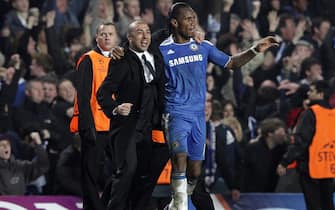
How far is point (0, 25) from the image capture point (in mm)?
14805

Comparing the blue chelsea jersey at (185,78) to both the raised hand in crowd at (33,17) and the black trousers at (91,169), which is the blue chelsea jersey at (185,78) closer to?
the black trousers at (91,169)

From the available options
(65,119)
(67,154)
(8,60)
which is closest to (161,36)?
(67,154)

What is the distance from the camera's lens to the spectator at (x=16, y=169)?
466 inches

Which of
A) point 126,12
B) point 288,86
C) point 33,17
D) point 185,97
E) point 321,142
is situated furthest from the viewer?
point 126,12

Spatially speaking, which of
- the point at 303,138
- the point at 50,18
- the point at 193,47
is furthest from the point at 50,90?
the point at 193,47

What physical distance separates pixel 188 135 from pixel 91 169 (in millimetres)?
1201

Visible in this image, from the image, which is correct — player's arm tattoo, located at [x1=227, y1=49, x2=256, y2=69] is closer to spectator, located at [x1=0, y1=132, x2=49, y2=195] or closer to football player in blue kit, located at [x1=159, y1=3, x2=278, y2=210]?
football player in blue kit, located at [x1=159, y1=3, x2=278, y2=210]

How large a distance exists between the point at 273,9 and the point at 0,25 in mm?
3862

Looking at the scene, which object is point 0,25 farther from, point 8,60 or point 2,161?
point 2,161

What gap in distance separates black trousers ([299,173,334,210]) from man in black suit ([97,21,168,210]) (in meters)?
2.29

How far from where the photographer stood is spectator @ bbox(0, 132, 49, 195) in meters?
11.8

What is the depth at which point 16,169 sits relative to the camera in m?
11.9

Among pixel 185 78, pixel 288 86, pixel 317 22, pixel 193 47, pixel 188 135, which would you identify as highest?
pixel 317 22

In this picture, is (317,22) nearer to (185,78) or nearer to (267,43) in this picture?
(267,43)
